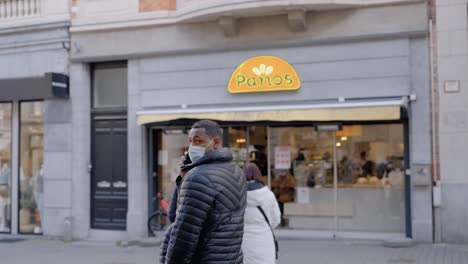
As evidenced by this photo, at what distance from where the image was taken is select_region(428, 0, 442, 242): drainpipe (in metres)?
11.2

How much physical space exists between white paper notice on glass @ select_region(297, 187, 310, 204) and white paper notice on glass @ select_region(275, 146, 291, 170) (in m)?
0.55

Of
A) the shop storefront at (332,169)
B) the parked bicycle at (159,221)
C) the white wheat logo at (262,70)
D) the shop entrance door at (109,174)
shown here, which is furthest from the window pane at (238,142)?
the shop entrance door at (109,174)

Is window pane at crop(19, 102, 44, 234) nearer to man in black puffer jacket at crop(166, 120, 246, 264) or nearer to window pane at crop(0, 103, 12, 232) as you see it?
window pane at crop(0, 103, 12, 232)

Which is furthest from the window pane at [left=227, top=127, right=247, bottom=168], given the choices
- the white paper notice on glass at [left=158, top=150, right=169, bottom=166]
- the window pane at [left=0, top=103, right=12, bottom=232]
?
the window pane at [left=0, top=103, right=12, bottom=232]

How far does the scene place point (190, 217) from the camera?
3.64m

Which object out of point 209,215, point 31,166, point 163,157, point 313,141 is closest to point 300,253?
point 313,141

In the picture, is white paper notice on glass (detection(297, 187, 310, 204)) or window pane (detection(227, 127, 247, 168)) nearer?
white paper notice on glass (detection(297, 187, 310, 204))

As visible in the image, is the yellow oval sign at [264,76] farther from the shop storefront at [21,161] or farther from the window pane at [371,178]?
the shop storefront at [21,161]

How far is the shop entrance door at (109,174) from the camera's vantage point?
45.2 feet

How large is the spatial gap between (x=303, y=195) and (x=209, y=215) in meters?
9.16

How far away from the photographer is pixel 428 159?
11.3m

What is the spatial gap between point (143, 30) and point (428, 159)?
666 centimetres

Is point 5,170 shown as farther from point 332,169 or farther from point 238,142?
point 332,169

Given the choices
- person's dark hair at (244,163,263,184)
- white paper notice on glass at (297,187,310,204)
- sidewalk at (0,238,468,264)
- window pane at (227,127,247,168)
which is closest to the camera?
person's dark hair at (244,163,263,184)
